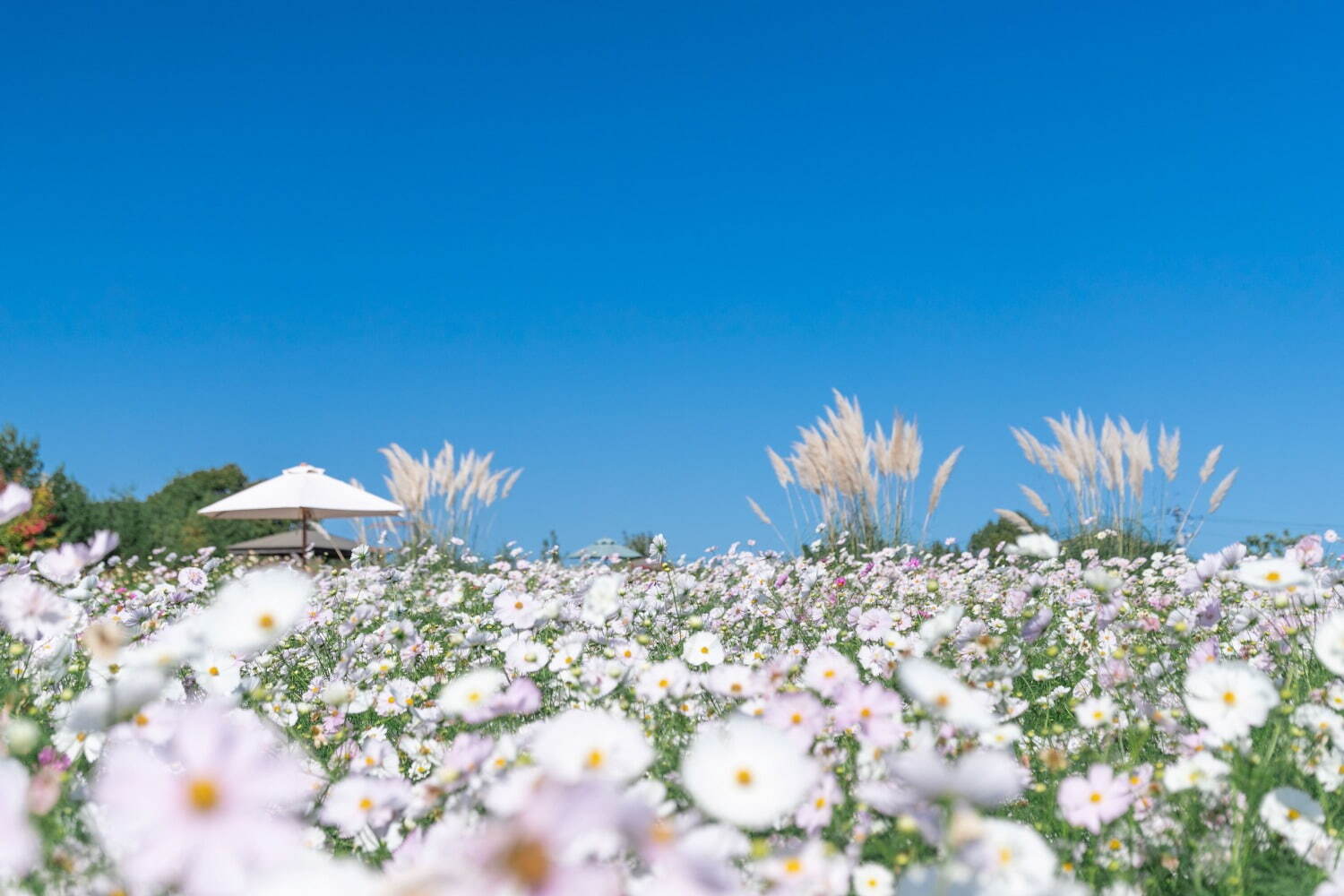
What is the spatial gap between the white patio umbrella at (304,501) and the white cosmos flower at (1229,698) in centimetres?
1024

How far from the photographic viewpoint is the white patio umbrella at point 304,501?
38.0ft

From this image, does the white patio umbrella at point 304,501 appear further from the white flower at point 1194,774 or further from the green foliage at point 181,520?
the white flower at point 1194,774

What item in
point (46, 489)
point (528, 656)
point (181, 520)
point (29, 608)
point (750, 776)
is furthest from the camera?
point (181, 520)

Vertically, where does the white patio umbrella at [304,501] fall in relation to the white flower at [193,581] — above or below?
above

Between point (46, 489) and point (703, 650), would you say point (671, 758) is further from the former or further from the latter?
point (46, 489)

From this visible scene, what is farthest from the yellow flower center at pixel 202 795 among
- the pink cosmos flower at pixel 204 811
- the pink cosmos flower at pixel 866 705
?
the pink cosmos flower at pixel 866 705

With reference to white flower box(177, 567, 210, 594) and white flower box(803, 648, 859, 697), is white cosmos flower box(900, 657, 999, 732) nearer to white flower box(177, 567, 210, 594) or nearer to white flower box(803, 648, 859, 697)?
white flower box(803, 648, 859, 697)

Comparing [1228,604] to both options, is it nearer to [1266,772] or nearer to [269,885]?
[1266,772]

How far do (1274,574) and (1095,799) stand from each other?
2.29 feet

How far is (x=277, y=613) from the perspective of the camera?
1430mm

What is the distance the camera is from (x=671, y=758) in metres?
2.04

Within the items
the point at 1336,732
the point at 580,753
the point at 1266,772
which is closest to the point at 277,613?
the point at 580,753

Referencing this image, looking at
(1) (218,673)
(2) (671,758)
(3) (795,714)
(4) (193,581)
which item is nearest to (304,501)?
(4) (193,581)

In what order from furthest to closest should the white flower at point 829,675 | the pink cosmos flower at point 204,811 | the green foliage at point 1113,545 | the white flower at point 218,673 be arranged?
the green foliage at point 1113,545 → the white flower at point 218,673 → the white flower at point 829,675 → the pink cosmos flower at point 204,811
